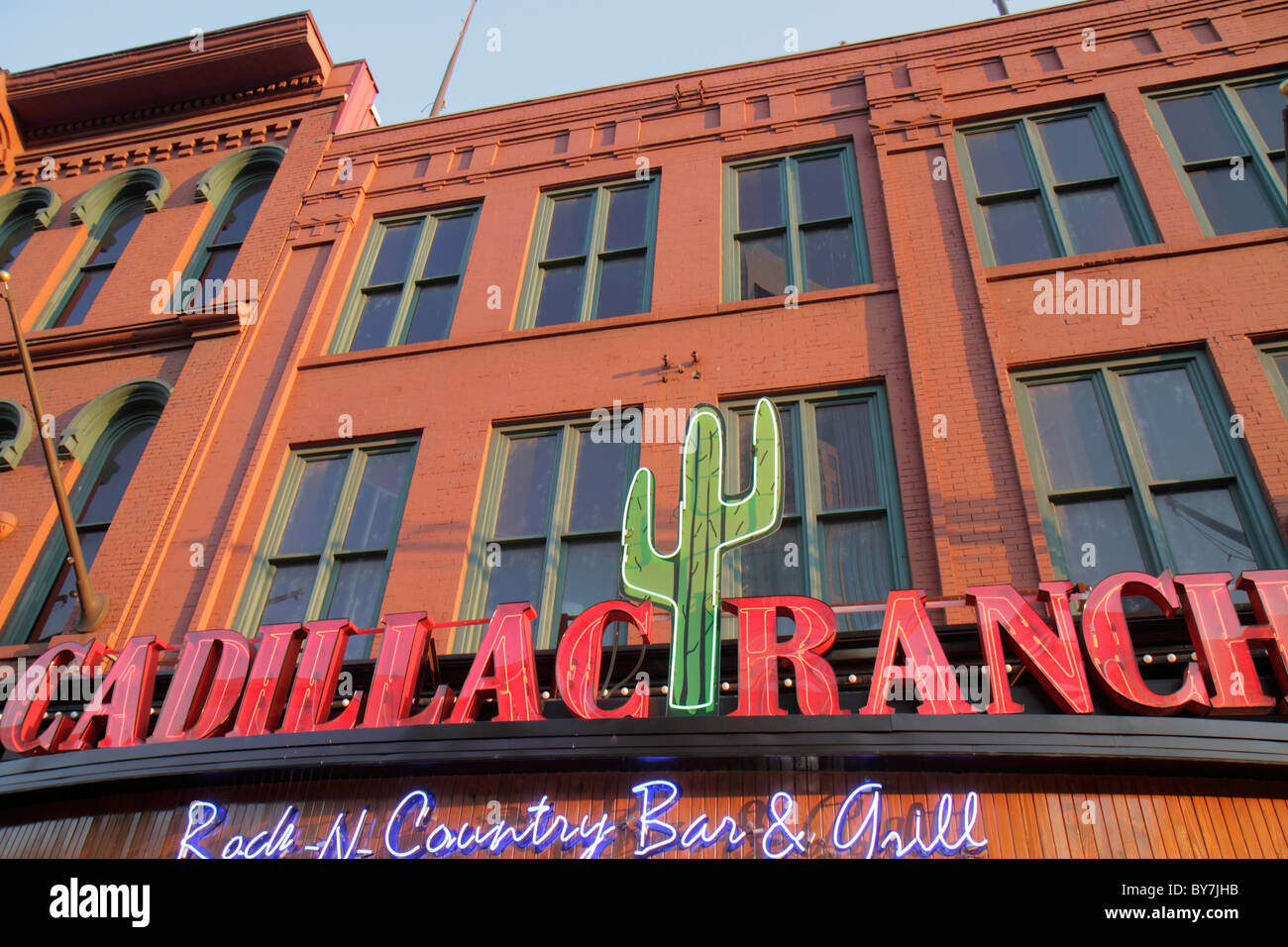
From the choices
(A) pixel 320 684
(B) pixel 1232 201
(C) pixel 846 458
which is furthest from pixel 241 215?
(B) pixel 1232 201

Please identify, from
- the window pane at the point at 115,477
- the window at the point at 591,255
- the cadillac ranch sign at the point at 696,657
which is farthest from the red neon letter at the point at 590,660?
the window pane at the point at 115,477

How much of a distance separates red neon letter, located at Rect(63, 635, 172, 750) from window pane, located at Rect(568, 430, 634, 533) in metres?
4.06

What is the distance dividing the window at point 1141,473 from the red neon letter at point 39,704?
8.76m

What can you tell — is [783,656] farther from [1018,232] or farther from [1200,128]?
[1200,128]

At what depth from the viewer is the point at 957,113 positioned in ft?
40.8

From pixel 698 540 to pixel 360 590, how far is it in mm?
4213

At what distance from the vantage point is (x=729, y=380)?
35.0ft

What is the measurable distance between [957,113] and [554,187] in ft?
18.0

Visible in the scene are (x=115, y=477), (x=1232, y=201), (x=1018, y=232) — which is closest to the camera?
(x=1232, y=201)

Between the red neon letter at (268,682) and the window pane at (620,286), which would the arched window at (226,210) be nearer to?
the window pane at (620,286)

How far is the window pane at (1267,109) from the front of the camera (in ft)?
36.7

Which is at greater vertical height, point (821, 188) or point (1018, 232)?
point (821, 188)
